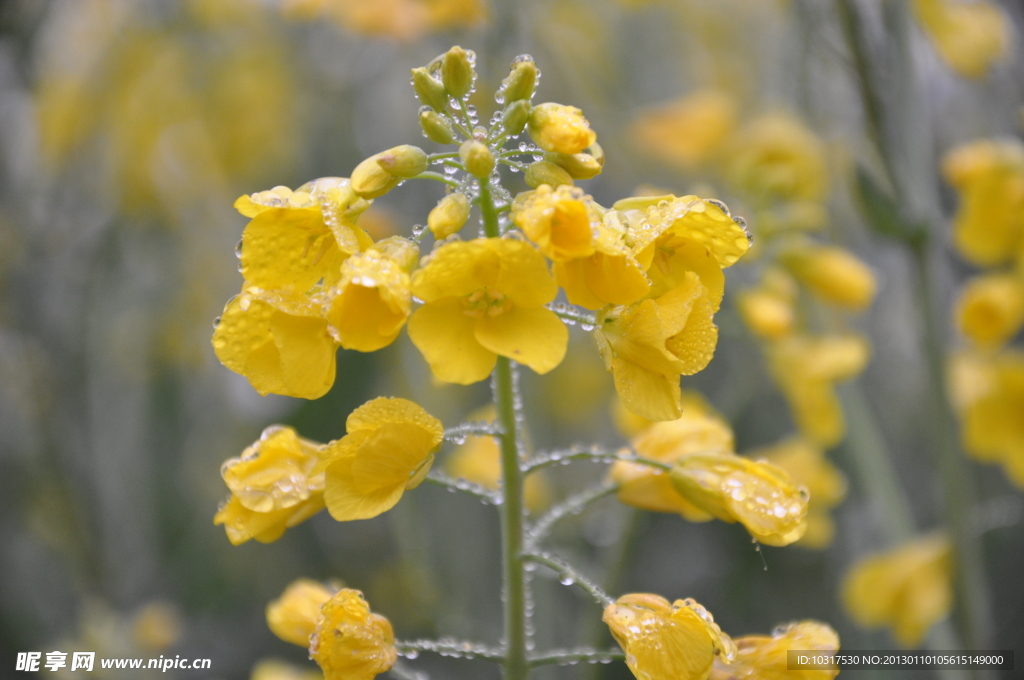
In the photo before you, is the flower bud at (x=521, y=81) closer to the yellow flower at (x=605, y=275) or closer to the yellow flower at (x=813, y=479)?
the yellow flower at (x=605, y=275)

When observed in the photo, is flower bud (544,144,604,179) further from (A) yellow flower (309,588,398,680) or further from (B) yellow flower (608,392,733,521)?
(A) yellow flower (309,588,398,680)

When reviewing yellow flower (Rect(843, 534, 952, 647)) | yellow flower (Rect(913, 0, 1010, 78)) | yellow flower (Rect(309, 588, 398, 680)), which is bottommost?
yellow flower (Rect(843, 534, 952, 647))

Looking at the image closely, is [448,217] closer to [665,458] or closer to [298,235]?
[298,235]

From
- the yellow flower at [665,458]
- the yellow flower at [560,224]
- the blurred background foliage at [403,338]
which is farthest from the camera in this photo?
the blurred background foliage at [403,338]

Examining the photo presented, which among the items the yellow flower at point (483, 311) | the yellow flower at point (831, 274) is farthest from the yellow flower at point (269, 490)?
the yellow flower at point (831, 274)

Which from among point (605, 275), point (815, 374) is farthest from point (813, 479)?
point (605, 275)

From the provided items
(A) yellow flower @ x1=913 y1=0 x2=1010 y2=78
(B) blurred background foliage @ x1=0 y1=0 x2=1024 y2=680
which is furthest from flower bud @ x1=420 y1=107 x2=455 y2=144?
(A) yellow flower @ x1=913 y1=0 x2=1010 y2=78
